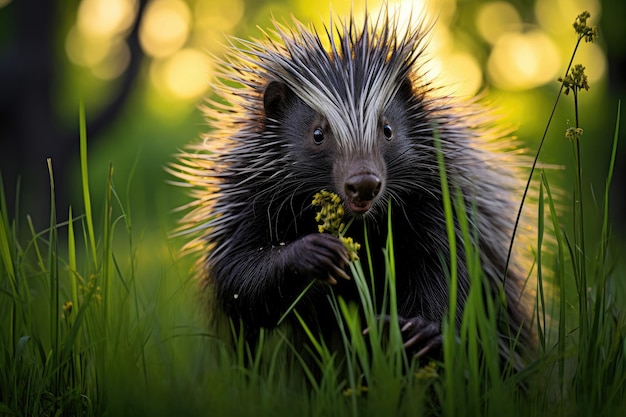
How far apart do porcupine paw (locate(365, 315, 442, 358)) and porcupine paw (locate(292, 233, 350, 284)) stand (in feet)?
1.10

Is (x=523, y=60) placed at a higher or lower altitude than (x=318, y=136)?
higher

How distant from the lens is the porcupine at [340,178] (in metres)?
3.97

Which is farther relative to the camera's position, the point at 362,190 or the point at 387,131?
the point at 387,131

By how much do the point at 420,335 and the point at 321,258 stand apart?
0.58 m

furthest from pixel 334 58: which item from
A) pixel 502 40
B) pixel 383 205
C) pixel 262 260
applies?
pixel 502 40

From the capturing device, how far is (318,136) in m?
4.15

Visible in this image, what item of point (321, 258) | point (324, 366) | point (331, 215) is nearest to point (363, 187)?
point (331, 215)

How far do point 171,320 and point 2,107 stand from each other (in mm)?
10799

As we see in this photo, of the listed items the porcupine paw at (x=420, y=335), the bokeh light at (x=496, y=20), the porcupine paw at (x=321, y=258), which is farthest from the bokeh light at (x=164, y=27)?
the porcupine paw at (x=420, y=335)

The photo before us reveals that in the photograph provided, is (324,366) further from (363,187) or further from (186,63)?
(186,63)

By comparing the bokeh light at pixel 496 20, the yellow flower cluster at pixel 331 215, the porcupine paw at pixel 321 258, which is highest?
the bokeh light at pixel 496 20

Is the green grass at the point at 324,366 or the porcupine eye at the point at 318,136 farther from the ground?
the porcupine eye at the point at 318,136

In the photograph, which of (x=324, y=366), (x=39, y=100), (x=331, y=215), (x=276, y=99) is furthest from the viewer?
(x=39, y=100)

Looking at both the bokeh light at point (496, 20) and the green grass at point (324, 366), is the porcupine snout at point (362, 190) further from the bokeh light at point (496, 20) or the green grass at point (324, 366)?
the bokeh light at point (496, 20)
